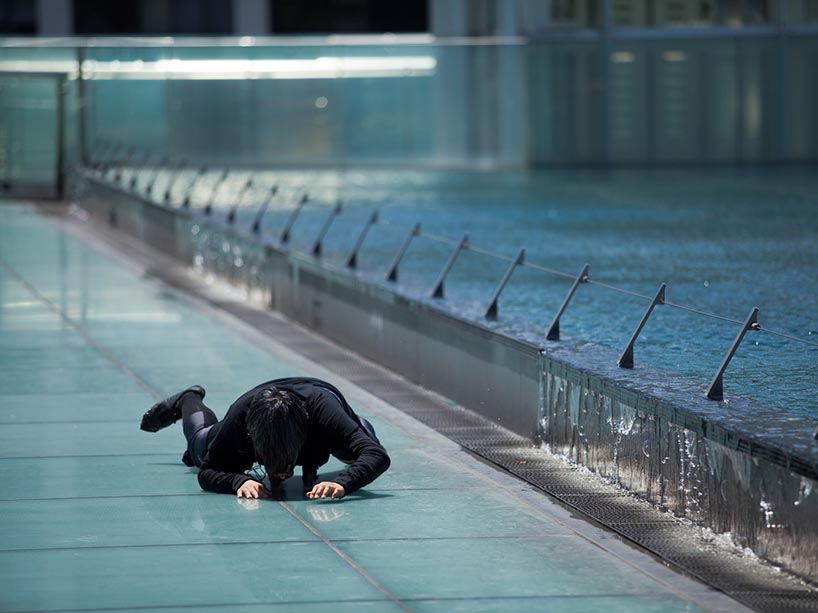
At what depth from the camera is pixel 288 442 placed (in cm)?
678

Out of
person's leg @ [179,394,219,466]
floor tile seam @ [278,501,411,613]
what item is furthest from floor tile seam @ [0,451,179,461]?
floor tile seam @ [278,501,411,613]

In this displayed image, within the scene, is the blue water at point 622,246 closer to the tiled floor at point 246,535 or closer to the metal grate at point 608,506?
the metal grate at point 608,506

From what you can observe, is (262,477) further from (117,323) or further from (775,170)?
(775,170)

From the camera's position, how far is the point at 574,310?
443 inches

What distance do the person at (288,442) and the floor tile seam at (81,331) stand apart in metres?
2.98

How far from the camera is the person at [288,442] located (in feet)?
22.1

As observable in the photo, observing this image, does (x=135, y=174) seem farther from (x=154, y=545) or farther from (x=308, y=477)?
(x=154, y=545)

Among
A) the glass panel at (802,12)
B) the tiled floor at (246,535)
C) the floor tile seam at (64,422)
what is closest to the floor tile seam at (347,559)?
the tiled floor at (246,535)

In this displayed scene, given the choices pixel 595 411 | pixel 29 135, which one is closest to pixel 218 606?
pixel 595 411

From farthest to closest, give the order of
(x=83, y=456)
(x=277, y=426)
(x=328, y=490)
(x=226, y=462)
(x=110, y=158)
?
1. (x=110, y=158)
2. (x=83, y=456)
3. (x=226, y=462)
4. (x=328, y=490)
5. (x=277, y=426)

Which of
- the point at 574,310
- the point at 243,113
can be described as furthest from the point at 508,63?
the point at 574,310

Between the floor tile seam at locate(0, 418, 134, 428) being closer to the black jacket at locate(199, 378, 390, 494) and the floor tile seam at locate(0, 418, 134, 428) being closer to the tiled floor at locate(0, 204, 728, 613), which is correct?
the tiled floor at locate(0, 204, 728, 613)

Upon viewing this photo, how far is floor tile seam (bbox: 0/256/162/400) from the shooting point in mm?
10788

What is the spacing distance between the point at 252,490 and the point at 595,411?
71.6 inches
